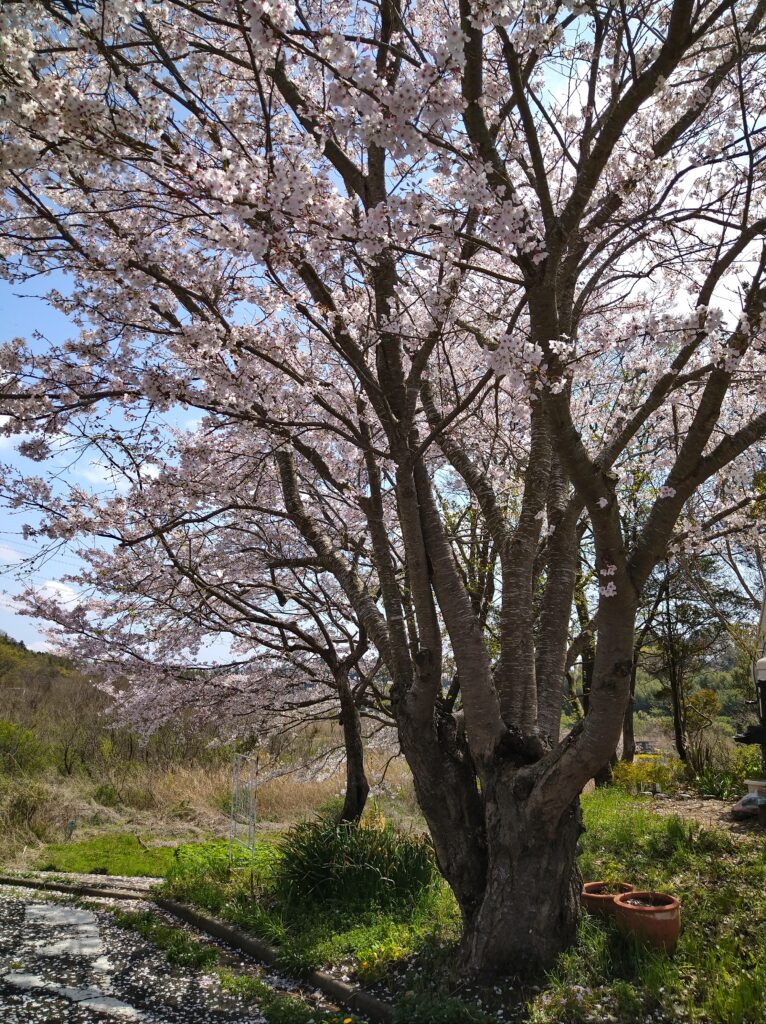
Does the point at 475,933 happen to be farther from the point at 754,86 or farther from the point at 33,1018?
the point at 754,86

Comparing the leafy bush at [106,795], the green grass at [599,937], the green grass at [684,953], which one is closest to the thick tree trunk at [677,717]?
the green grass at [599,937]

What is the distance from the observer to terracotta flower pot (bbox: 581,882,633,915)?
4527mm

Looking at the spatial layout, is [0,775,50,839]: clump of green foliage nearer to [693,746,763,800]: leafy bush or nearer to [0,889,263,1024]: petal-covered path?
[0,889,263,1024]: petal-covered path

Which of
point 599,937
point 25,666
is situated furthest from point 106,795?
point 25,666

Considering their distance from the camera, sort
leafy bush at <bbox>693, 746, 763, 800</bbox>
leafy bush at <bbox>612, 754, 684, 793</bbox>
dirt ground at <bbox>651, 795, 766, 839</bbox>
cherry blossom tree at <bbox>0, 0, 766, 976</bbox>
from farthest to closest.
Result: leafy bush at <bbox>612, 754, 684, 793</bbox> → leafy bush at <bbox>693, 746, 763, 800</bbox> → dirt ground at <bbox>651, 795, 766, 839</bbox> → cherry blossom tree at <bbox>0, 0, 766, 976</bbox>

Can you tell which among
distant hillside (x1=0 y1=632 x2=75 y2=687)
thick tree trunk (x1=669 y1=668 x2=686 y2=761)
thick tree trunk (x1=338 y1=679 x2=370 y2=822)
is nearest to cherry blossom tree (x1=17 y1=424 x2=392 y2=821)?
thick tree trunk (x1=338 y1=679 x2=370 y2=822)

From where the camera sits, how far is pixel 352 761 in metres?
7.77

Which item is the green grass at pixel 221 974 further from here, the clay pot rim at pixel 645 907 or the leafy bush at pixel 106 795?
the leafy bush at pixel 106 795

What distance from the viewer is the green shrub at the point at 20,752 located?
1251cm

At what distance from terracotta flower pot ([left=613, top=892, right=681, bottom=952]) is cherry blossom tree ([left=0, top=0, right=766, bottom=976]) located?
304 millimetres

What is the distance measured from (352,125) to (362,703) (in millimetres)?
6057

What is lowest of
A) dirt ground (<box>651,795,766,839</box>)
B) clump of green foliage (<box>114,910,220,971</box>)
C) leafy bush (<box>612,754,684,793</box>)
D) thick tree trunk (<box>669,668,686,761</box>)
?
clump of green foliage (<box>114,910,220,971</box>)

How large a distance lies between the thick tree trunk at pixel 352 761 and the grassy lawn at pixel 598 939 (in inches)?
40.1

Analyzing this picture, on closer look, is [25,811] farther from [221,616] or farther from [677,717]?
[677,717]
